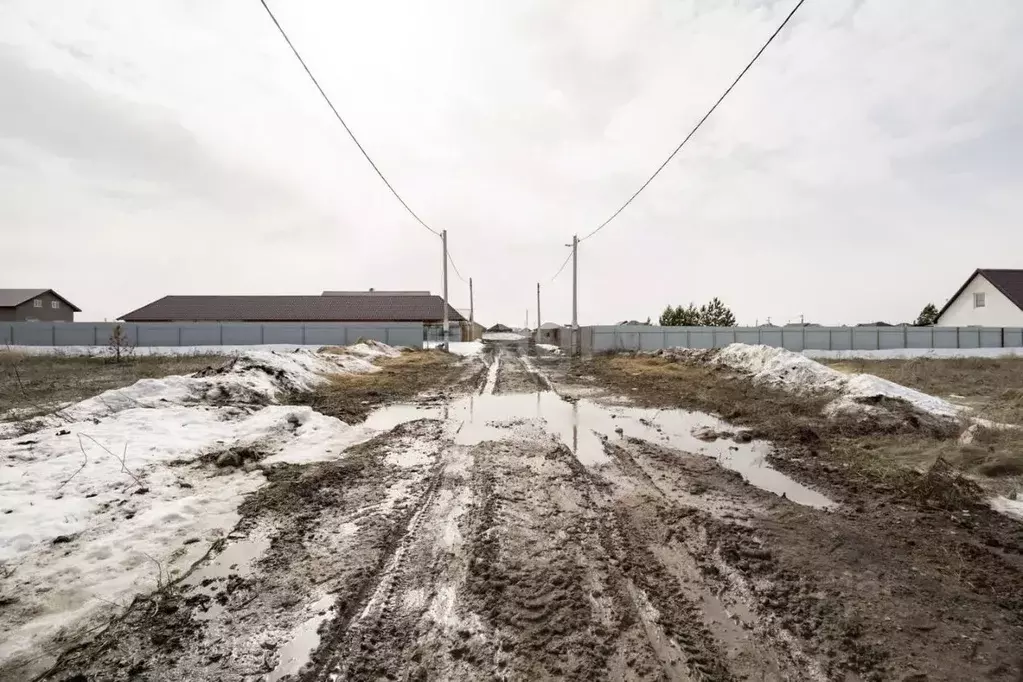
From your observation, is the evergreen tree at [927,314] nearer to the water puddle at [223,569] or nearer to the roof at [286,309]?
the roof at [286,309]

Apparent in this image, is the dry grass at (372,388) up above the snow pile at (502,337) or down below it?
below

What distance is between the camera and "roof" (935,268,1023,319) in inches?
1411

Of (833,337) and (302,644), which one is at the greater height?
(833,337)

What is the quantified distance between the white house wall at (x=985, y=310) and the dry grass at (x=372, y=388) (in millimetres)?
42805

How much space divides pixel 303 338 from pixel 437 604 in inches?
1451

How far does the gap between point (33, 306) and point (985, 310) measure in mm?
95215

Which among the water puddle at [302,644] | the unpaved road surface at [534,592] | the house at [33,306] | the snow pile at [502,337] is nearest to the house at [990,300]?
the unpaved road surface at [534,592]

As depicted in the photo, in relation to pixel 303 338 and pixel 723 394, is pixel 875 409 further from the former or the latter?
pixel 303 338

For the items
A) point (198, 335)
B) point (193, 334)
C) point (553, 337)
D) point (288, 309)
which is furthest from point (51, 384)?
point (553, 337)

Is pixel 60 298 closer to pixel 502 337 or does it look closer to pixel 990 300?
pixel 502 337

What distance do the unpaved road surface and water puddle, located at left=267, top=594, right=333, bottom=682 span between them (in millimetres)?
11

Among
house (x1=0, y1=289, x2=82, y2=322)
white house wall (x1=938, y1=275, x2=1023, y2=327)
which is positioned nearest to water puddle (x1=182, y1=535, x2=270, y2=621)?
white house wall (x1=938, y1=275, x2=1023, y2=327)

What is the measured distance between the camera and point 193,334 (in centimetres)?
A: 3534

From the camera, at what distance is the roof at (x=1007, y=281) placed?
118 ft
